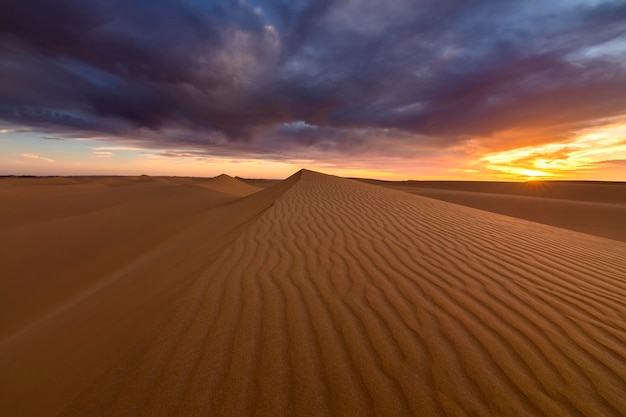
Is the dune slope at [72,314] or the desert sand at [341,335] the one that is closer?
the desert sand at [341,335]

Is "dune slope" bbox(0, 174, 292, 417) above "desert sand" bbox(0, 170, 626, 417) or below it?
below

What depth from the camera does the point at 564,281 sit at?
3.35 meters

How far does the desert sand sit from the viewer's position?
174 centimetres

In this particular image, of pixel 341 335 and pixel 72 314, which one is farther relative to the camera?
pixel 72 314

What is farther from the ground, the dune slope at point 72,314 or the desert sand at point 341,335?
the desert sand at point 341,335

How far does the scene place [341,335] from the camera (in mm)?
2238

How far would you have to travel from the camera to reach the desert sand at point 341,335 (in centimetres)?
174

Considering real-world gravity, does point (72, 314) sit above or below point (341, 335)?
below

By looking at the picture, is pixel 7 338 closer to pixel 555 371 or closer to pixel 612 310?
pixel 555 371

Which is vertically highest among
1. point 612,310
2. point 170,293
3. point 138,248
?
point 612,310

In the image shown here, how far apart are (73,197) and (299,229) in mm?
17328

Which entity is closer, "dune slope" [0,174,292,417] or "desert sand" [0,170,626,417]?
"desert sand" [0,170,626,417]

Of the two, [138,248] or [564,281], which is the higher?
[564,281]

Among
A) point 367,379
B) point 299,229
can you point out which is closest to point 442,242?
point 299,229
